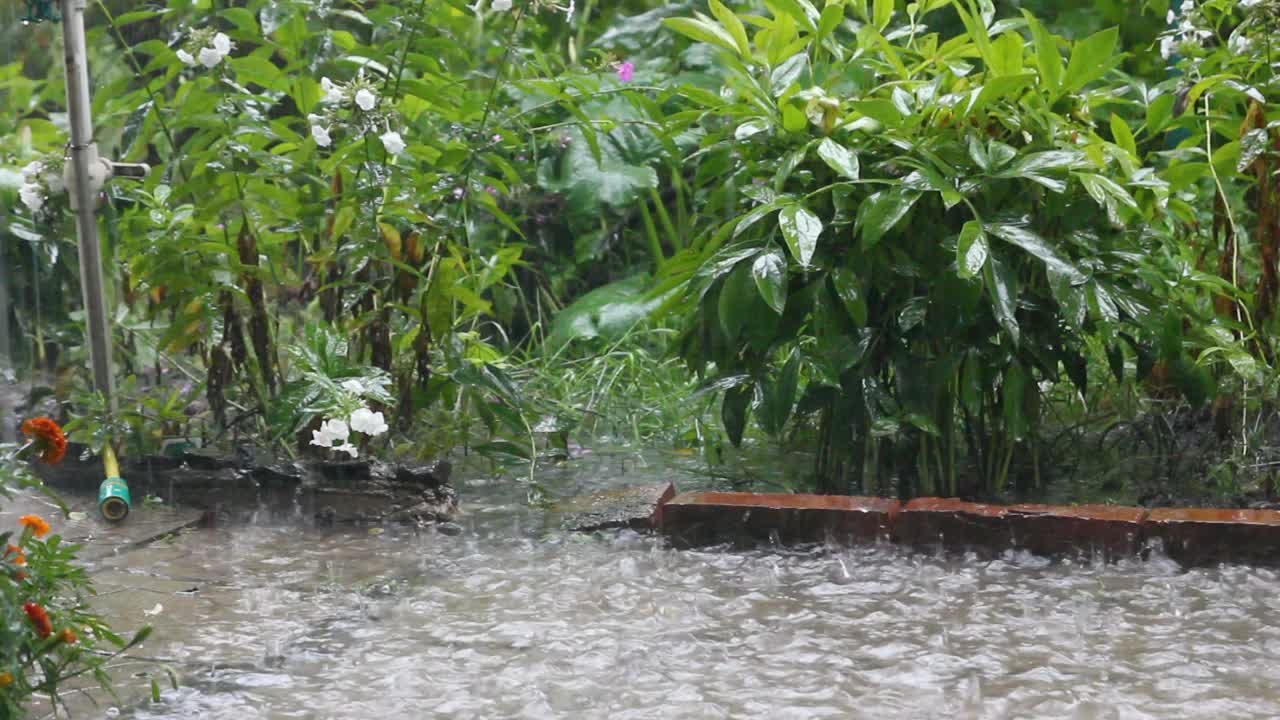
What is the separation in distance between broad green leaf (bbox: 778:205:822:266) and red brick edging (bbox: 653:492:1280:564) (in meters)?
0.56

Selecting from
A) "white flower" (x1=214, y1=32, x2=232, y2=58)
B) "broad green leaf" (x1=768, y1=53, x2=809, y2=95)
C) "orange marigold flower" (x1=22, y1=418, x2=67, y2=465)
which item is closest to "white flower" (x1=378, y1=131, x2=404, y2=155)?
"white flower" (x1=214, y1=32, x2=232, y2=58)

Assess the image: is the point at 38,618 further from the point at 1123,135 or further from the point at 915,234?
the point at 1123,135

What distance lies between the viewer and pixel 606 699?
213 cm

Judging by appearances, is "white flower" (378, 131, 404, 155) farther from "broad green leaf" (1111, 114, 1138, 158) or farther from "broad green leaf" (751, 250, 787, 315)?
"broad green leaf" (1111, 114, 1138, 158)

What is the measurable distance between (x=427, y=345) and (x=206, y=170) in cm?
66

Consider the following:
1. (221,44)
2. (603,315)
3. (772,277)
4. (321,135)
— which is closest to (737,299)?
(772,277)

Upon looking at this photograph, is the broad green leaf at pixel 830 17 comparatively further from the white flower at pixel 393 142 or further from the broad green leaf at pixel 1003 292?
the white flower at pixel 393 142

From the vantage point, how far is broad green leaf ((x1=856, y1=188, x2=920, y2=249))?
2746 mm

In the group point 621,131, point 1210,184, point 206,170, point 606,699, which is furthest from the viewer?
point 621,131

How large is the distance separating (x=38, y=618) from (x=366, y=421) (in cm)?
127

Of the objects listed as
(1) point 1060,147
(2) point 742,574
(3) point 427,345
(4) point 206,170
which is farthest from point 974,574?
(4) point 206,170

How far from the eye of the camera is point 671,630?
8.03ft

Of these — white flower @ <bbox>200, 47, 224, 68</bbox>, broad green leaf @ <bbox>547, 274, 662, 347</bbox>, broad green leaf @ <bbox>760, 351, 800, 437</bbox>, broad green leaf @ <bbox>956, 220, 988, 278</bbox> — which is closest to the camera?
broad green leaf @ <bbox>956, 220, 988, 278</bbox>

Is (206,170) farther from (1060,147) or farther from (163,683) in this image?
(1060,147)
